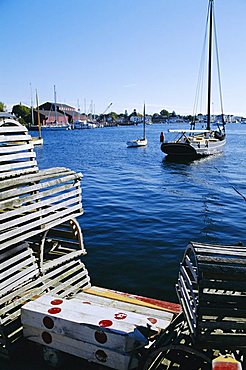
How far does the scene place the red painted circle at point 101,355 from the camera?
5.30 meters

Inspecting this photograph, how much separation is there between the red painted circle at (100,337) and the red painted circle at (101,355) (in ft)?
0.56

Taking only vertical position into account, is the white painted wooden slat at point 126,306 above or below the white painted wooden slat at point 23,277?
below

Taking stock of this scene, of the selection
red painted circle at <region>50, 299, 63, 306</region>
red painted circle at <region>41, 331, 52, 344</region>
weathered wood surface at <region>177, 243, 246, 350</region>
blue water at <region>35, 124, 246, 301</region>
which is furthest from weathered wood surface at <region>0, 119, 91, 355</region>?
blue water at <region>35, 124, 246, 301</region>

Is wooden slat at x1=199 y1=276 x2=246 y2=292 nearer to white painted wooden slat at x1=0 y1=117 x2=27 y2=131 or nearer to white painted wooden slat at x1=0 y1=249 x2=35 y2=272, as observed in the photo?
white painted wooden slat at x1=0 y1=249 x2=35 y2=272

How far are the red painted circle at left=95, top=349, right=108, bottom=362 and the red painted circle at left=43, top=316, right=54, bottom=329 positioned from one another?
2.78 ft

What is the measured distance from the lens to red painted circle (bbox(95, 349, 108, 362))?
5.30 metres

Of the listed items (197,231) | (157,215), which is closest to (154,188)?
(157,215)

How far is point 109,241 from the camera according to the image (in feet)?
49.4

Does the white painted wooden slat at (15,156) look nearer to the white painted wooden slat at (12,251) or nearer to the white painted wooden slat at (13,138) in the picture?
the white painted wooden slat at (13,138)

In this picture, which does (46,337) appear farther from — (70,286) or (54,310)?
(70,286)

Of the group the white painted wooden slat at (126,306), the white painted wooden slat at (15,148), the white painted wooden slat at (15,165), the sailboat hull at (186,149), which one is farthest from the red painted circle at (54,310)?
the sailboat hull at (186,149)

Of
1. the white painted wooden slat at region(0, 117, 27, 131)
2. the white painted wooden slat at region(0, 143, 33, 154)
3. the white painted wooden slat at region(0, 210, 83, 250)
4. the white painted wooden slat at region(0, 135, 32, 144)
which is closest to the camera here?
the white painted wooden slat at region(0, 210, 83, 250)

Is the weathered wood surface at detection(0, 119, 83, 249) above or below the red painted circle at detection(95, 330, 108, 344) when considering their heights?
above

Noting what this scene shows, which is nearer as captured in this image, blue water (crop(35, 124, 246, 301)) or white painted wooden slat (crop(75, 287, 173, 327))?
white painted wooden slat (crop(75, 287, 173, 327))
